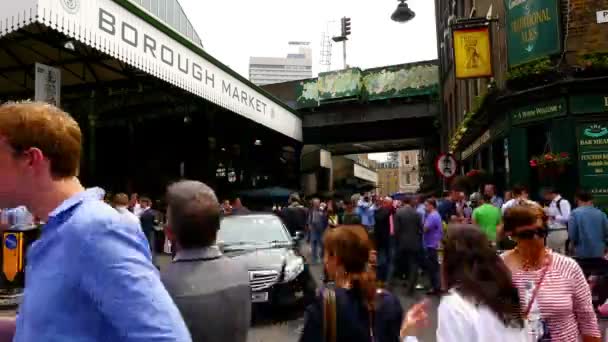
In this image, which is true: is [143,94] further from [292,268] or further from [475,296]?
[475,296]

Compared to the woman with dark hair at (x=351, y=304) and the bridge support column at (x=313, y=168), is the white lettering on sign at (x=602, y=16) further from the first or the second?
the bridge support column at (x=313, y=168)

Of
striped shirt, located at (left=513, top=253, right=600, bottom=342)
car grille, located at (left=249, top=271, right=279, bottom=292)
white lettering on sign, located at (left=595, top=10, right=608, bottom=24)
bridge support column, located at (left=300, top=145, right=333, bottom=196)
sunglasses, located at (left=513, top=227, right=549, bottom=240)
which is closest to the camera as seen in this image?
striped shirt, located at (left=513, top=253, right=600, bottom=342)

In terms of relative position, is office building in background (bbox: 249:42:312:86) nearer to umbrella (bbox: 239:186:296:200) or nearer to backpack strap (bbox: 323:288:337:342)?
umbrella (bbox: 239:186:296:200)

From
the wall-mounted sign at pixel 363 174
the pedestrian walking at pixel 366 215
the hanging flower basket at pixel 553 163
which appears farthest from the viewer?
the wall-mounted sign at pixel 363 174

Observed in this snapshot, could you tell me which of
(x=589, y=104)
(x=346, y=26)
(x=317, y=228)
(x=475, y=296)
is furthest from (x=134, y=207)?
(x=346, y=26)

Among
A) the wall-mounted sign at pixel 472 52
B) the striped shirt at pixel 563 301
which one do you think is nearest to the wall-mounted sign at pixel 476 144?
the wall-mounted sign at pixel 472 52

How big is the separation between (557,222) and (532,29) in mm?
5523

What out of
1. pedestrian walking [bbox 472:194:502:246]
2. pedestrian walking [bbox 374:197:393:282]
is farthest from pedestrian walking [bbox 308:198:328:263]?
pedestrian walking [bbox 472:194:502:246]

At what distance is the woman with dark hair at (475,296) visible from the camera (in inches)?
89.4

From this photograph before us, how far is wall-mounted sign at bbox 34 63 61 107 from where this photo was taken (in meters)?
10.2

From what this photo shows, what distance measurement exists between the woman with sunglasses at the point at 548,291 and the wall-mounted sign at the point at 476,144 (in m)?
13.7

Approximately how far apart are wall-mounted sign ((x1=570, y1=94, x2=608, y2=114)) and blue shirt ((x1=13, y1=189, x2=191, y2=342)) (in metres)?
12.5

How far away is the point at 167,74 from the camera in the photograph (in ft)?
40.5

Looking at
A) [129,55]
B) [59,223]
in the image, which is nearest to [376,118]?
[129,55]
